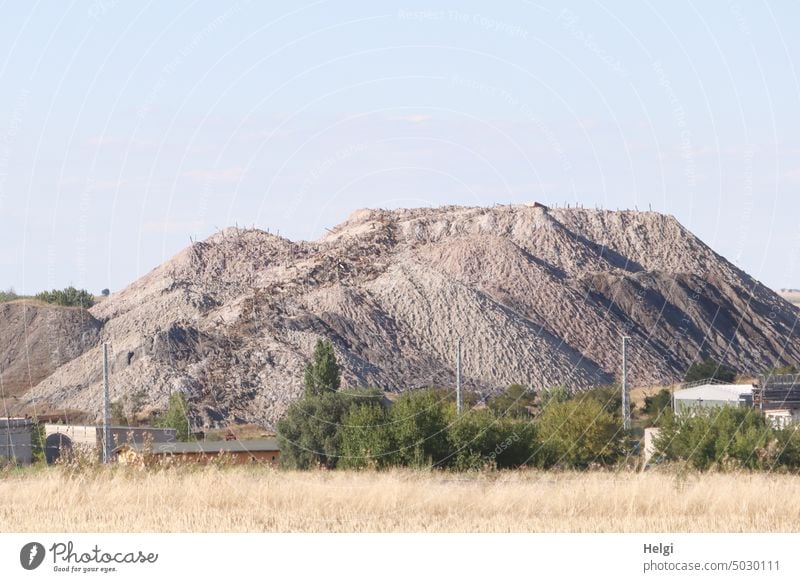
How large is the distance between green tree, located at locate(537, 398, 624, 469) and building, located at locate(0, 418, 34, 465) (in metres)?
16.3

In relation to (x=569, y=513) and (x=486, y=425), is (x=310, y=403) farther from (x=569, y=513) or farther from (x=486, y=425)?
(x=569, y=513)

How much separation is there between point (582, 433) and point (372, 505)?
66.2ft

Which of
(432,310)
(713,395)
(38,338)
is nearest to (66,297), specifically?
(38,338)

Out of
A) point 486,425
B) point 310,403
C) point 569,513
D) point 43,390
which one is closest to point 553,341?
point 43,390

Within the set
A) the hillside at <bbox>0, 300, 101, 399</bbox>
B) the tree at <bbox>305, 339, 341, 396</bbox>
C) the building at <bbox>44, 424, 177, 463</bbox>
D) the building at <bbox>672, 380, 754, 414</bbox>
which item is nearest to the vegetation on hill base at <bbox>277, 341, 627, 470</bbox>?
the building at <bbox>44, 424, 177, 463</bbox>

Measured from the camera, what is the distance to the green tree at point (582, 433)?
31.6 metres

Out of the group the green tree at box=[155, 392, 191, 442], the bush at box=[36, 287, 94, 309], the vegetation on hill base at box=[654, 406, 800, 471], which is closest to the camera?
the vegetation on hill base at box=[654, 406, 800, 471]

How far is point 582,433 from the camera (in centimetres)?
3300

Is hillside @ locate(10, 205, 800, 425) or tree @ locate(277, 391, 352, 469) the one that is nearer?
tree @ locate(277, 391, 352, 469)

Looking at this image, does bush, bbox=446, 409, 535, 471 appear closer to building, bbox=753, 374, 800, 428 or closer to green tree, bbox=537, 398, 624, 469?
green tree, bbox=537, 398, 624, 469

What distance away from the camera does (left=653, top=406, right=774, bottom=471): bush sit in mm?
25578

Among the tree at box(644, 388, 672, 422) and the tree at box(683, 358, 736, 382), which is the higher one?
the tree at box(683, 358, 736, 382)

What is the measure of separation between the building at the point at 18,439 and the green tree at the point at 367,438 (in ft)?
40.2

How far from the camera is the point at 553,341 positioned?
244ft
